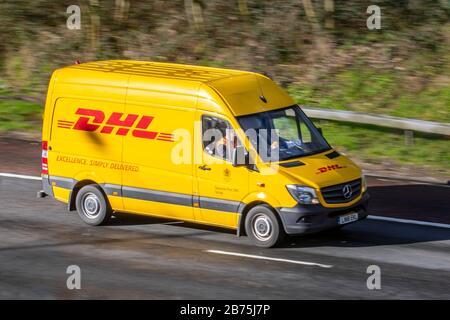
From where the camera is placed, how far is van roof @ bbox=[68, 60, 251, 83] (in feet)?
43.7

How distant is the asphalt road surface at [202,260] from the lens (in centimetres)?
1095

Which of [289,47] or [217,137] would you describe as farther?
[289,47]

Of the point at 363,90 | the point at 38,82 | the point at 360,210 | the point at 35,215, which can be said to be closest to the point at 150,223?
the point at 35,215

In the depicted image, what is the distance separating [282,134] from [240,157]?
0.83m

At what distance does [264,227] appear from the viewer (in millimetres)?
12695

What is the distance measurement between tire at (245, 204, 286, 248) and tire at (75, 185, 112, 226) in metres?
2.45

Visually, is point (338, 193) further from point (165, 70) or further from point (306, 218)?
point (165, 70)

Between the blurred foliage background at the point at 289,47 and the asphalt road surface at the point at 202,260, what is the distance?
5.20 metres

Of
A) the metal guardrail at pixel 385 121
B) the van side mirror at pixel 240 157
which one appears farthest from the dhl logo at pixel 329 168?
the metal guardrail at pixel 385 121

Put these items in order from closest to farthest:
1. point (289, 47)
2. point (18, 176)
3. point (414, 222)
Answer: point (414, 222) < point (18, 176) < point (289, 47)

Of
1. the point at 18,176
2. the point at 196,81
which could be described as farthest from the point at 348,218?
the point at 18,176

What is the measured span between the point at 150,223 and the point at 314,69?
9479 millimetres

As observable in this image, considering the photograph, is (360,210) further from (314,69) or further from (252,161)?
(314,69)

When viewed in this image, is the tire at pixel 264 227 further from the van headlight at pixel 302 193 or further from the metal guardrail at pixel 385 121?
the metal guardrail at pixel 385 121
